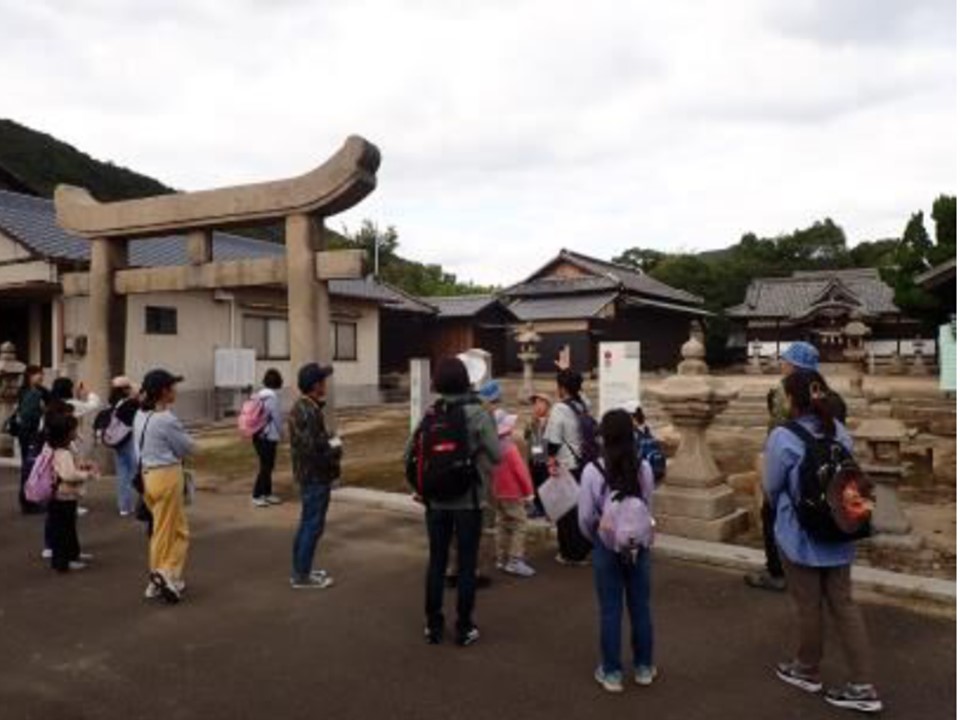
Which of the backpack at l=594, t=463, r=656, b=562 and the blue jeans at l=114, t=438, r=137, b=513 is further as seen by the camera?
the blue jeans at l=114, t=438, r=137, b=513

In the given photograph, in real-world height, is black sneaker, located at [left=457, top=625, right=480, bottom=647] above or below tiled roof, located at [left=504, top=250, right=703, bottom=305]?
below

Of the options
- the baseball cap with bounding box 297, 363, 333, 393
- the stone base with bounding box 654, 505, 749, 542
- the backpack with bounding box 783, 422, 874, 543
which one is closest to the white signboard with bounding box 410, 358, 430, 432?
the stone base with bounding box 654, 505, 749, 542

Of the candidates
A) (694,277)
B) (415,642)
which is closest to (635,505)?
(415,642)

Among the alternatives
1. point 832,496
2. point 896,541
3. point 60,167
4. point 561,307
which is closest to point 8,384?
point 896,541

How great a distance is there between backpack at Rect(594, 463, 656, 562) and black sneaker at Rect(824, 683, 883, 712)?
1.20 metres

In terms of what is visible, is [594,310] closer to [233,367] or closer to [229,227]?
[233,367]

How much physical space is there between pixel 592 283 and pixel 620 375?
29.2 metres

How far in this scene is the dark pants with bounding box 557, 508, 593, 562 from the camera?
246 inches

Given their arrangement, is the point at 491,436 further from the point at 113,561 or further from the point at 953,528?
the point at 953,528

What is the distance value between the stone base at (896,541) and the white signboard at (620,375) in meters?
3.15

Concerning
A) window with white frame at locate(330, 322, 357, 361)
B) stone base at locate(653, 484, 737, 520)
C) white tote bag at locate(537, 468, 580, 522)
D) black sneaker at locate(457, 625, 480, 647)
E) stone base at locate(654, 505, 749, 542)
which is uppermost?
window with white frame at locate(330, 322, 357, 361)

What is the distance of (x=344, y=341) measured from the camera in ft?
80.2

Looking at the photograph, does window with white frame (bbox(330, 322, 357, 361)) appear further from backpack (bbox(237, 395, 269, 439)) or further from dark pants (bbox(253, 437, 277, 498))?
backpack (bbox(237, 395, 269, 439))

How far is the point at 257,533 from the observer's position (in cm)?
769
